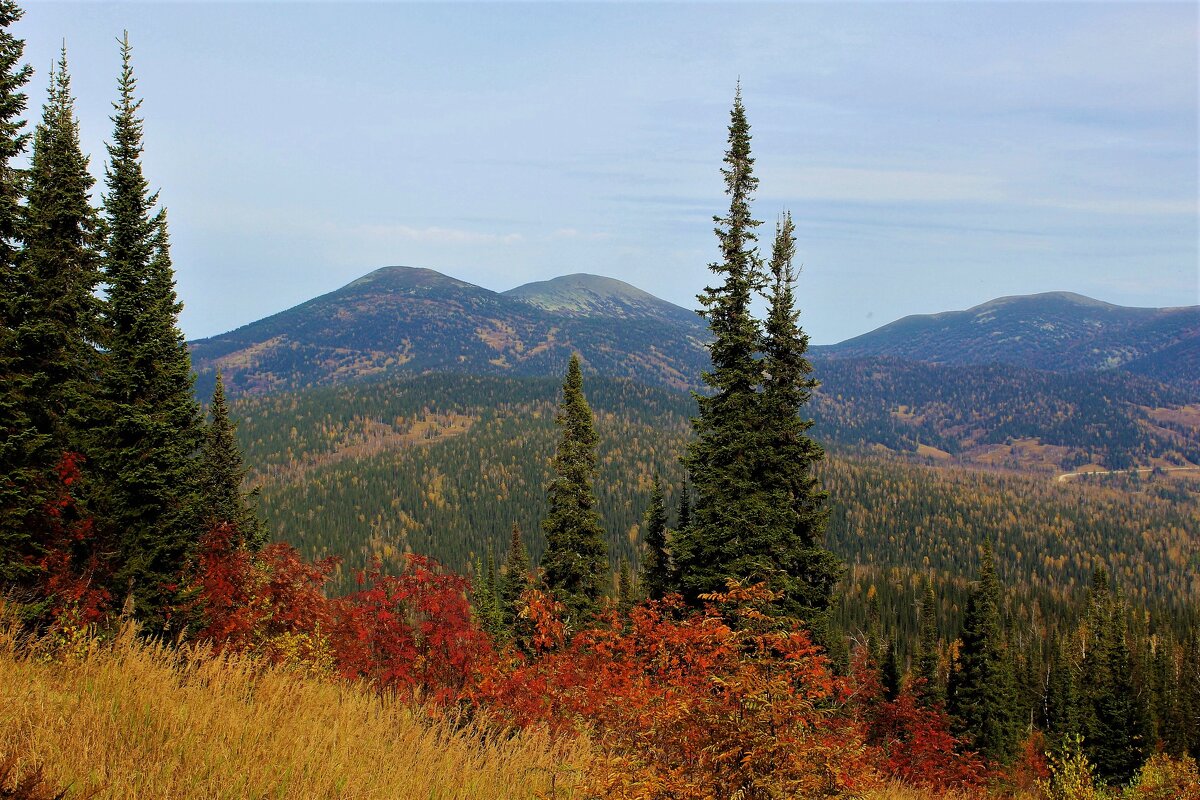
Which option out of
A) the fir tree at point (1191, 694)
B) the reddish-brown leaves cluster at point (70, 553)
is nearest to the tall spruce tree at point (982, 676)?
the fir tree at point (1191, 694)

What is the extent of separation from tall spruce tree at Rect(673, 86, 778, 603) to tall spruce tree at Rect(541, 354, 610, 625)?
32.8 ft

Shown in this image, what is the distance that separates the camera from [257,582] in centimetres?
2062

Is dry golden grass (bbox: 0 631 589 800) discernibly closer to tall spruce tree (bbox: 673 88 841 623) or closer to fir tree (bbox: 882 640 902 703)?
tall spruce tree (bbox: 673 88 841 623)

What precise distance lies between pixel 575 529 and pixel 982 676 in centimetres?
3486

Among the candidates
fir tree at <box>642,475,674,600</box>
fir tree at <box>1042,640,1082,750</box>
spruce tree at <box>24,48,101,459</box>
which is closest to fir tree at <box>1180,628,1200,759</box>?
fir tree at <box>1042,640,1082,750</box>

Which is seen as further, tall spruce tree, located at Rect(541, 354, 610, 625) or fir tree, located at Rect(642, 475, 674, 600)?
tall spruce tree, located at Rect(541, 354, 610, 625)

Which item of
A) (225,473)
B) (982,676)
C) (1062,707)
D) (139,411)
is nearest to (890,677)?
(982,676)

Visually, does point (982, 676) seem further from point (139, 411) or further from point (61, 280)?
point (61, 280)

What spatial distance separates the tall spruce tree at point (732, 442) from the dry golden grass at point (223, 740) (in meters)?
13.6

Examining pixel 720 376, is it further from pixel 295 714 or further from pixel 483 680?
pixel 295 714

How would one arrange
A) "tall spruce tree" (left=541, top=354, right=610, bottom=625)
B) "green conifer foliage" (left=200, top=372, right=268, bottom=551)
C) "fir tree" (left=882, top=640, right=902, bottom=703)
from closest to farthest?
1. "green conifer foliage" (left=200, top=372, right=268, bottom=551)
2. "tall spruce tree" (left=541, top=354, right=610, bottom=625)
3. "fir tree" (left=882, top=640, right=902, bottom=703)

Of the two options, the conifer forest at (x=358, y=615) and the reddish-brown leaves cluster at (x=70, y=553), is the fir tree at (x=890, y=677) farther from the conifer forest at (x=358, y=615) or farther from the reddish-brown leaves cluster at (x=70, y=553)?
the reddish-brown leaves cluster at (x=70, y=553)

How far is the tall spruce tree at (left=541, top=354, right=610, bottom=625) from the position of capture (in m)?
33.7

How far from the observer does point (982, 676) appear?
48.3 metres
